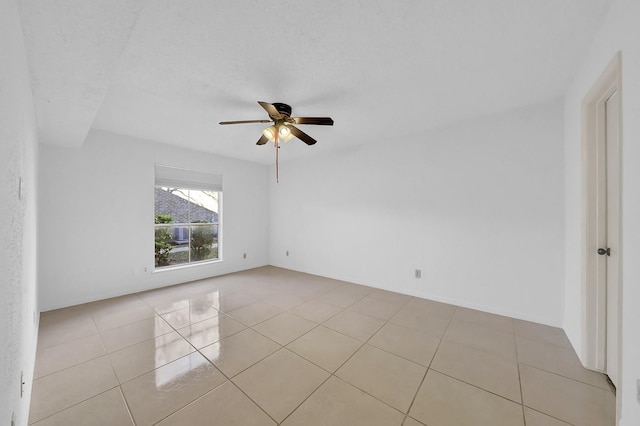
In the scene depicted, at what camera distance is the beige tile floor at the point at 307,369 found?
4.78ft

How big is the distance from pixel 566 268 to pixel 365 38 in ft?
9.56

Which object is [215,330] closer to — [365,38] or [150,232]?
[150,232]

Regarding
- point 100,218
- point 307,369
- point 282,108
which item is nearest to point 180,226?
point 100,218

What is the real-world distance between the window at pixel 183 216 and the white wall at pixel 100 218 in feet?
0.73

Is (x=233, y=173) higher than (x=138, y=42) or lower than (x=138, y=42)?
lower

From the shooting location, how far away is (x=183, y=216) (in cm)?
432

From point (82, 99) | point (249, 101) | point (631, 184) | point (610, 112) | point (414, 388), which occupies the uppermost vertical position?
point (249, 101)

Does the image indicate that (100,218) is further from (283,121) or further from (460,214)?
(460,214)

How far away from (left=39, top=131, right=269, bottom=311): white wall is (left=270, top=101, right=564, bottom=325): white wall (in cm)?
280

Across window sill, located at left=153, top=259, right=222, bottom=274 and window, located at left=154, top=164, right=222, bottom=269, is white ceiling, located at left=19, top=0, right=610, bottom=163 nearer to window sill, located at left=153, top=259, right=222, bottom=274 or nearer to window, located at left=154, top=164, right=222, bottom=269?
window, located at left=154, top=164, right=222, bottom=269

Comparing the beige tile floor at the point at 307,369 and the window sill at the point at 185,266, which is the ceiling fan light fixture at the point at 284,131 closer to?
the beige tile floor at the point at 307,369

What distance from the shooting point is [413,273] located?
349 cm

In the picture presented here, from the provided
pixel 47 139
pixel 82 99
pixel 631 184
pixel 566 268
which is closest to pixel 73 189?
pixel 47 139

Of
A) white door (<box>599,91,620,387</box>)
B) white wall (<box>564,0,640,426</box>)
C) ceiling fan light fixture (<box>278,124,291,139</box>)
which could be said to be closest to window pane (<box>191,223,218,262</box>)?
ceiling fan light fixture (<box>278,124,291,139</box>)
